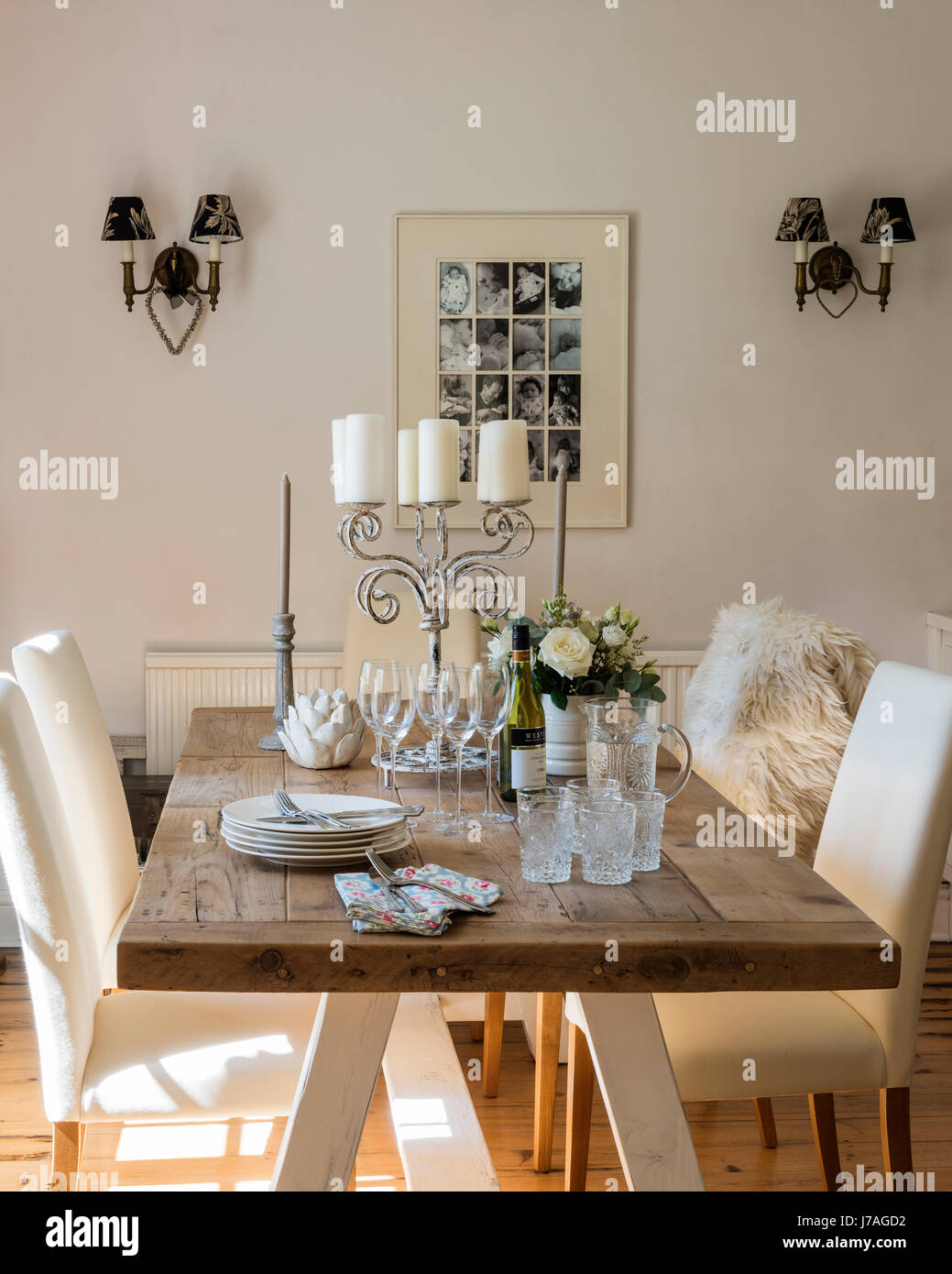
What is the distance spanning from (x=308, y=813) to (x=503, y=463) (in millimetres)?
640

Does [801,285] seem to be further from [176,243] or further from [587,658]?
[587,658]

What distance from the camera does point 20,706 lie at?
5.32ft

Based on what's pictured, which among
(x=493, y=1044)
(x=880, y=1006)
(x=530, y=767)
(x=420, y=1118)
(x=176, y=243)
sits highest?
(x=176, y=243)

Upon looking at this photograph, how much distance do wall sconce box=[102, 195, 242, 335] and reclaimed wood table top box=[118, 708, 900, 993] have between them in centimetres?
222

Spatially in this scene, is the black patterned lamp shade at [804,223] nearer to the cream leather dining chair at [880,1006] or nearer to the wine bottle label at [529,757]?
the cream leather dining chair at [880,1006]

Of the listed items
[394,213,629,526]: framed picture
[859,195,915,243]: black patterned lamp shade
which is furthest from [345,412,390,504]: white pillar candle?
[859,195,915,243]: black patterned lamp shade

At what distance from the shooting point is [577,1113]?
6.41ft

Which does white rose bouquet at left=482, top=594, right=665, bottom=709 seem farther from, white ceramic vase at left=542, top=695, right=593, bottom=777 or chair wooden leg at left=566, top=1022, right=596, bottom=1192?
chair wooden leg at left=566, top=1022, right=596, bottom=1192

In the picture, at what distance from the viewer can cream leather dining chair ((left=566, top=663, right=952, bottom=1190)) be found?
5.60 feet

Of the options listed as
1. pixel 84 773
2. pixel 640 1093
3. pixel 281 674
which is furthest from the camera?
pixel 281 674

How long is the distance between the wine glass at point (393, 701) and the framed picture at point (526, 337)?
5.73ft

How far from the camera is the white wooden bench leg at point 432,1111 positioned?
1594 mm

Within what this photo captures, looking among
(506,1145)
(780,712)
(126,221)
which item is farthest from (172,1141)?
(126,221)

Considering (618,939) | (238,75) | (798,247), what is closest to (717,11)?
(798,247)
